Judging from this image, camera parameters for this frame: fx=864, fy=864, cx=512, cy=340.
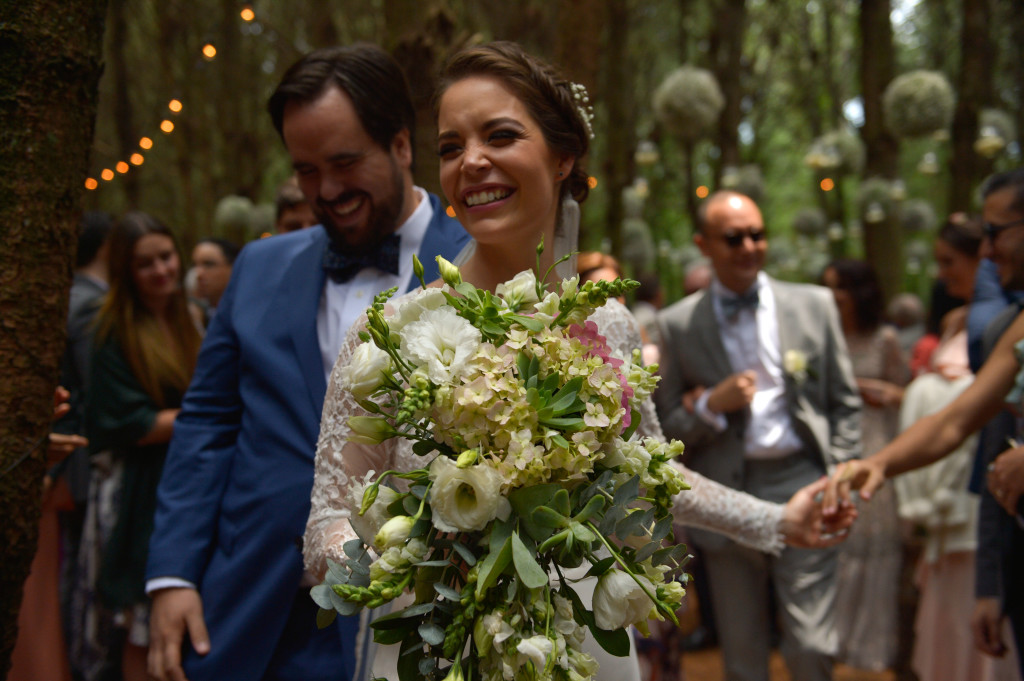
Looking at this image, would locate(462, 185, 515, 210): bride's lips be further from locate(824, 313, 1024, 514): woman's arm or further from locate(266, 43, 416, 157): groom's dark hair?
locate(824, 313, 1024, 514): woman's arm

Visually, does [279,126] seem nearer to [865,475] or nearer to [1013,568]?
[865,475]

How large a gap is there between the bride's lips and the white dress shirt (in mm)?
2831

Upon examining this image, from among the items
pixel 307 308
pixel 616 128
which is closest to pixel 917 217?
pixel 616 128

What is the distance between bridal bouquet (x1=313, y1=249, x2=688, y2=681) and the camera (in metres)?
1.44

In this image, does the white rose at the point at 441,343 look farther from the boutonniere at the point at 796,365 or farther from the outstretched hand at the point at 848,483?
the boutonniere at the point at 796,365

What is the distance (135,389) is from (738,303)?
10.4 ft

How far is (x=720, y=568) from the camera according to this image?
460 cm

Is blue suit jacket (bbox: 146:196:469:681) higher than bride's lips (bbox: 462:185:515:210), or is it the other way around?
bride's lips (bbox: 462:185:515:210)

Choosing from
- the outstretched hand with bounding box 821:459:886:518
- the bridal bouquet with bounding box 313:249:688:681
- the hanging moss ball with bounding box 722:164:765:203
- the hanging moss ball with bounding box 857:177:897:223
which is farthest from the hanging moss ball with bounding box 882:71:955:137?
the bridal bouquet with bounding box 313:249:688:681

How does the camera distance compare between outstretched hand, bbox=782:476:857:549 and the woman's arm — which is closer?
outstretched hand, bbox=782:476:857:549

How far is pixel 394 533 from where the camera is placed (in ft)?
4.82

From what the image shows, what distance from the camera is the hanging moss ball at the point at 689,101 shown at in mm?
9820

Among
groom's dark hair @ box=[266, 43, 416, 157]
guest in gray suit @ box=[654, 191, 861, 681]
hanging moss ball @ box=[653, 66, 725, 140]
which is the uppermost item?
hanging moss ball @ box=[653, 66, 725, 140]

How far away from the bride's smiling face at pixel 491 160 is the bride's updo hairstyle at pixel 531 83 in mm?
22
